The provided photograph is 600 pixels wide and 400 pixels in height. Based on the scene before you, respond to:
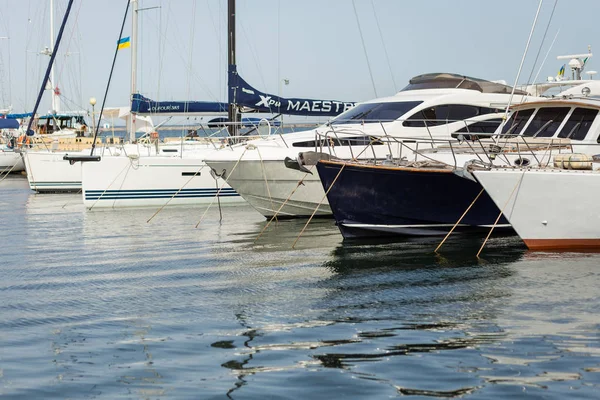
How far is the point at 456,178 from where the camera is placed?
15188 mm

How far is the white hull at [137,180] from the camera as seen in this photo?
79.8ft

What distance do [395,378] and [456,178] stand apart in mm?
8419

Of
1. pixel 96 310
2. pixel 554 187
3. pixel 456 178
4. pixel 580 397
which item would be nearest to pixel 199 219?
pixel 456 178

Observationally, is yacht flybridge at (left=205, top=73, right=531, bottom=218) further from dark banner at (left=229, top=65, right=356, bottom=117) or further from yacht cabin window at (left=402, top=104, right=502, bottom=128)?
dark banner at (left=229, top=65, right=356, bottom=117)

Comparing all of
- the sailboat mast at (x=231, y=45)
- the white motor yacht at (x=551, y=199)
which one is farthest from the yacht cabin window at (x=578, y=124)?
the sailboat mast at (x=231, y=45)

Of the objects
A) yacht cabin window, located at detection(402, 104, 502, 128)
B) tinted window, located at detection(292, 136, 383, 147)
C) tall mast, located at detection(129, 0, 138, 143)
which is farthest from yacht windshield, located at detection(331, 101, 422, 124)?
tall mast, located at detection(129, 0, 138, 143)

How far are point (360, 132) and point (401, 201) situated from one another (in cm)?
380

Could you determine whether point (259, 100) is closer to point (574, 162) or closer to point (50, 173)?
point (50, 173)

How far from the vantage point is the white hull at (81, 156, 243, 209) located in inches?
957

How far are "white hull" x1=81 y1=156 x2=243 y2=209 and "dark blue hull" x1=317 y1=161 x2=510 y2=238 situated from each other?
8921 mm

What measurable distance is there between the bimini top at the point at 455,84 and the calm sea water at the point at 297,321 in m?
5.64

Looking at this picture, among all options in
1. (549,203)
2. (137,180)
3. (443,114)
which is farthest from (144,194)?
(549,203)

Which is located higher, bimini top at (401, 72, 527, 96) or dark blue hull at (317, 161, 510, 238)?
bimini top at (401, 72, 527, 96)

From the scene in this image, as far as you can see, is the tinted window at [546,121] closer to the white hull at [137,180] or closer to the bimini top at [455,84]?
the bimini top at [455,84]
